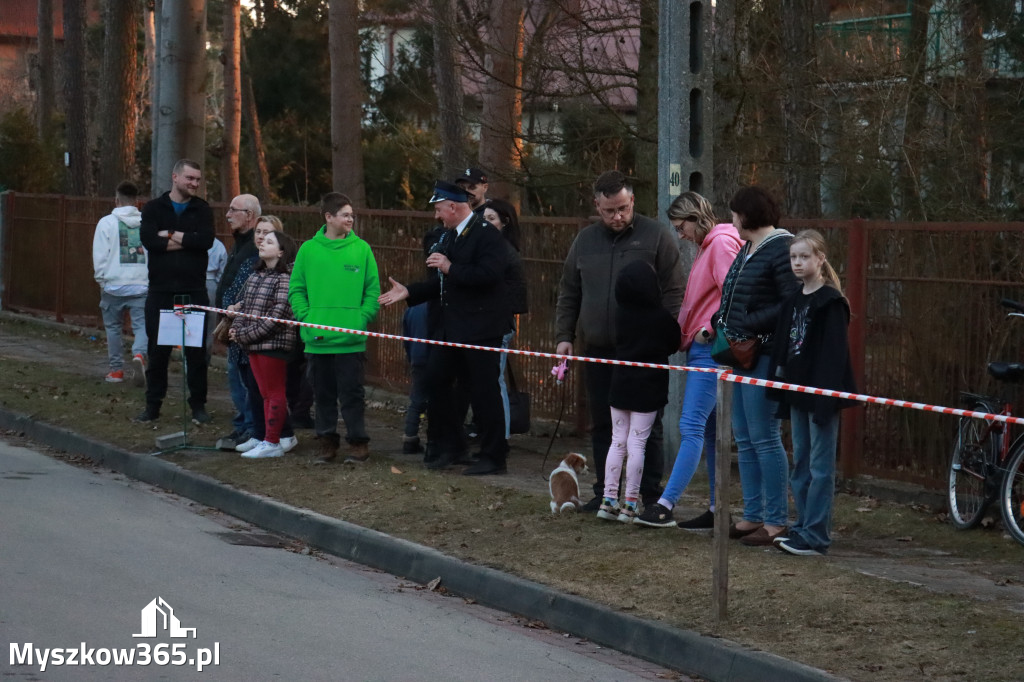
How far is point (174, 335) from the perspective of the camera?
38.6ft

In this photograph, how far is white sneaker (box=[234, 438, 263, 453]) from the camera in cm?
1123

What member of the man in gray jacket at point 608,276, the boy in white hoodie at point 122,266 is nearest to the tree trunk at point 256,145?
the boy in white hoodie at point 122,266

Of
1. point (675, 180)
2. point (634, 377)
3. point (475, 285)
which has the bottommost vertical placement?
point (634, 377)

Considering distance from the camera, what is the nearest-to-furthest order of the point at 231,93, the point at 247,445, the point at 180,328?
1. the point at 247,445
2. the point at 180,328
3. the point at 231,93

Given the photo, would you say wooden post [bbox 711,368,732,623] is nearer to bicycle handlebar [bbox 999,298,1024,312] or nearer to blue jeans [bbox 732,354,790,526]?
blue jeans [bbox 732,354,790,526]

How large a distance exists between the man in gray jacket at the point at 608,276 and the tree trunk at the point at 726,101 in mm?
4640

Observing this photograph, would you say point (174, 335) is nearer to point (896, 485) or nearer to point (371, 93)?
point (896, 485)

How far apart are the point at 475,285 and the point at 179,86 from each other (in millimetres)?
7814

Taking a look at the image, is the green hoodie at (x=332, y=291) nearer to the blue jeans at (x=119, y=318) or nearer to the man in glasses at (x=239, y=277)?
the man in glasses at (x=239, y=277)

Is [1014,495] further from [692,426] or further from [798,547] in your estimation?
[692,426]

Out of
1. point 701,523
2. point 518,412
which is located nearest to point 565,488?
point 701,523

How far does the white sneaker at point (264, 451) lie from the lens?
1105 cm

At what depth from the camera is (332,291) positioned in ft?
34.5

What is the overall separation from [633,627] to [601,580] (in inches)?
29.2
